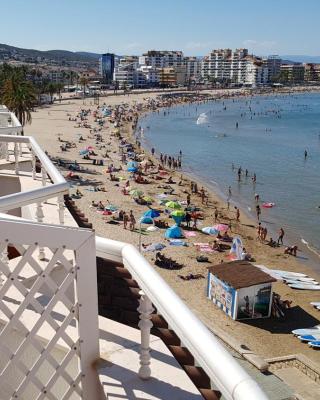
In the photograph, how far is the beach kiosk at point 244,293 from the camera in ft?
54.3

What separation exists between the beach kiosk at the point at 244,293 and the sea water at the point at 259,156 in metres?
8.91

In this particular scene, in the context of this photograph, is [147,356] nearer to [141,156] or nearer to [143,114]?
[141,156]

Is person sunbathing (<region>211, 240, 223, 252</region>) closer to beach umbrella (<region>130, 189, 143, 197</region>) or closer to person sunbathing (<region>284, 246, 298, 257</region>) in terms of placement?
person sunbathing (<region>284, 246, 298, 257</region>)

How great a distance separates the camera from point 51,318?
2365 millimetres

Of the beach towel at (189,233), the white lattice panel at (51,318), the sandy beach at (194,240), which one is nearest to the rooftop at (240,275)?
the sandy beach at (194,240)

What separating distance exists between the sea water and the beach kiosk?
29.2 ft

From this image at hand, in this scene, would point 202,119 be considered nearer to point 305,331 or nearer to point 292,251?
point 292,251

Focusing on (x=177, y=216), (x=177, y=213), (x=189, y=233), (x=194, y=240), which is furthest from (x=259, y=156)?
(x=194, y=240)

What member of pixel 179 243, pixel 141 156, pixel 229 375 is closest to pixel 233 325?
pixel 179 243

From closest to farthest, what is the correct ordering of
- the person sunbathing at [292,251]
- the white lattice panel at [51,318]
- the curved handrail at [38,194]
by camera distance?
the white lattice panel at [51,318]
the curved handrail at [38,194]
the person sunbathing at [292,251]

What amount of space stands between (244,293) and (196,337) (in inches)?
597

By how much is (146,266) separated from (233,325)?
14.6m

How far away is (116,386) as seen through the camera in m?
2.49

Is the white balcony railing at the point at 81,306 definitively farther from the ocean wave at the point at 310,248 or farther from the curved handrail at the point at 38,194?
the ocean wave at the point at 310,248
